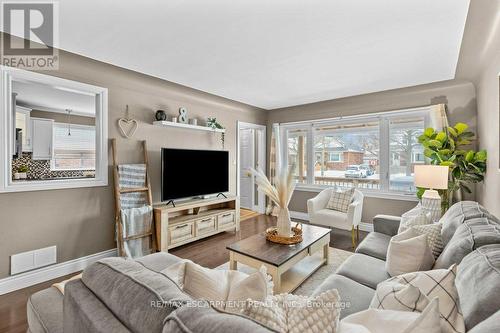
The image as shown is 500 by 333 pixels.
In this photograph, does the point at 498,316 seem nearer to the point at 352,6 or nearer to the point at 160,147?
the point at 352,6

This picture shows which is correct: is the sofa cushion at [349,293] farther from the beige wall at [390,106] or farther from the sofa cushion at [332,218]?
the beige wall at [390,106]

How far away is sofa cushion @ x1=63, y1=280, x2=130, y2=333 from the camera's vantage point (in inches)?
29.3

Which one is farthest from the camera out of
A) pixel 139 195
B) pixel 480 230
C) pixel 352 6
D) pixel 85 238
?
pixel 139 195

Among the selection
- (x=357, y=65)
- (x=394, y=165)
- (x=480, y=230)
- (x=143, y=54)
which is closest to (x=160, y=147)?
(x=143, y=54)

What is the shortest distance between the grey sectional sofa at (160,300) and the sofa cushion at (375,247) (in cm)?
68

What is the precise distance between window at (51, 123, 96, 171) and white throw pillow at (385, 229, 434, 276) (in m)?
5.81

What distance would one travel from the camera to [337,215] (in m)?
3.80

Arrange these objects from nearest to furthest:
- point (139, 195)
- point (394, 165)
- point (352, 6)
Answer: point (352, 6)
point (139, 195)
point (394, 165)

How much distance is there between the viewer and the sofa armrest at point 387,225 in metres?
2.67

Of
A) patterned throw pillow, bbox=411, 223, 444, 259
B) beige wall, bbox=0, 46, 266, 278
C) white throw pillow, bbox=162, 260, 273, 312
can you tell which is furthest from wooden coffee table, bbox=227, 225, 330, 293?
beige wall, bbox=0, 46, 266, 278

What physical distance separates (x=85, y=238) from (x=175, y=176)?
1.33m

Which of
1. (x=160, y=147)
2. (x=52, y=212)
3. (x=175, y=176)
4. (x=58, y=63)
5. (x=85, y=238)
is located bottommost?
(x=85, y=238)

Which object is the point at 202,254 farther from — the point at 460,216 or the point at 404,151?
the point at 404,151

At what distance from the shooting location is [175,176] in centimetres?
366
